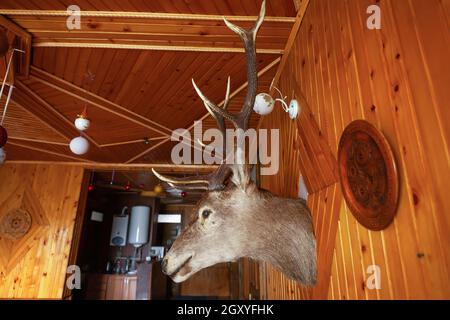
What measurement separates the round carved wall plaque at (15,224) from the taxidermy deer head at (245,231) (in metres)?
4.34

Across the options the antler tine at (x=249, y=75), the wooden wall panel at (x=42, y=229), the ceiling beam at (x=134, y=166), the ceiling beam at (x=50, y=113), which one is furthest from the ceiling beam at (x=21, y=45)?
the wooden wall panel at (x=42, y=229)

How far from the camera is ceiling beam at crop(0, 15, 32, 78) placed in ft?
5.50

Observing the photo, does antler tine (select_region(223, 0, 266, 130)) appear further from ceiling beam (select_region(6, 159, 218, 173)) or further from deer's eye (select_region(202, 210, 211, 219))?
ceiling beam (select_region(6, 159, 218, 173))

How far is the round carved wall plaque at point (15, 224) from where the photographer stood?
4277mm

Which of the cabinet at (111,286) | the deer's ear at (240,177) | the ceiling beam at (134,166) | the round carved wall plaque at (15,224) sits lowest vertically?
the cabinet at (111,286)

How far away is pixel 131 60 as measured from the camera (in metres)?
2.04

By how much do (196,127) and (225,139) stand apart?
1.80 meters

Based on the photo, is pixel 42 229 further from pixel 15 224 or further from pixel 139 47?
pixel 139 47

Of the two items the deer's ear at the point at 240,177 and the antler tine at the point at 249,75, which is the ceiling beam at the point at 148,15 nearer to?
the antler tine at the point at 249,75

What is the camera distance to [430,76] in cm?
62

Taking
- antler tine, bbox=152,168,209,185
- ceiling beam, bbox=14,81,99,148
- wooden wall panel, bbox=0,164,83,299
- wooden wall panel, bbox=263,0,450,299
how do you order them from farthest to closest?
wooden wall panel, bbox=0,164,83,299 → ceiling beam, bbox=14,81,99,148 → antler tine, bbox=152,168,209,185 → wooden wall panel, bbox=263,0,450,299

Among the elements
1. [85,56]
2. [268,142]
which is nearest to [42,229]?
[85,56]

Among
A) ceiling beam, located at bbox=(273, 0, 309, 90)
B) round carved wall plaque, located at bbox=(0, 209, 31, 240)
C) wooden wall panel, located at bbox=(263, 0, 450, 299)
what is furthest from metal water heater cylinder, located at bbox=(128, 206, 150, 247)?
wooden wall panel, located at bbox=(263, 0, 450, 299)

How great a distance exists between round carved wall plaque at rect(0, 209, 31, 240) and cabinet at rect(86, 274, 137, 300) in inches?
76.4
